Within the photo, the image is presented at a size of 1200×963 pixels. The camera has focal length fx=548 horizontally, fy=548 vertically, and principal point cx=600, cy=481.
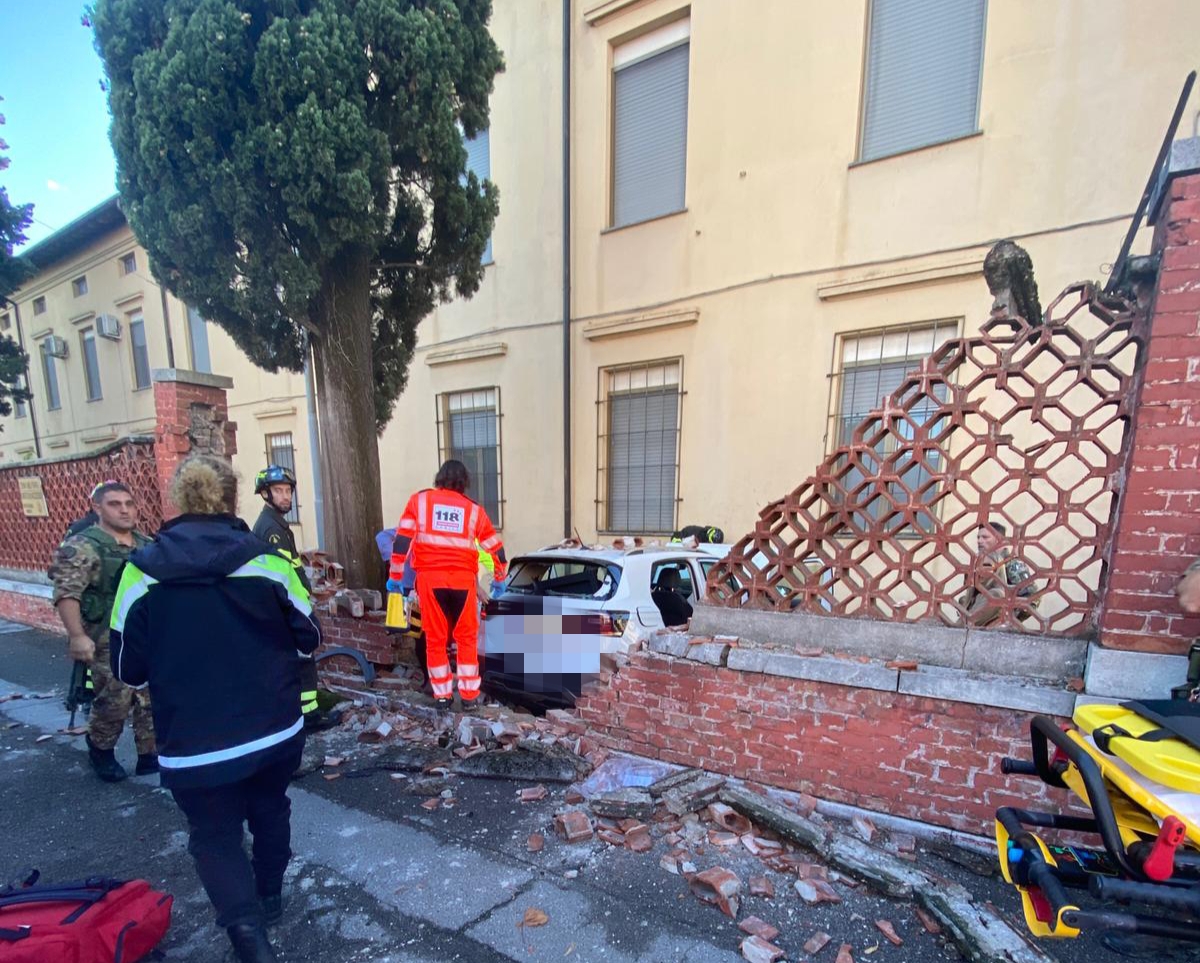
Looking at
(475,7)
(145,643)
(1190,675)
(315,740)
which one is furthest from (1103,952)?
(475,7)

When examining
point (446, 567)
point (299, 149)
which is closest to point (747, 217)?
point (299, 149)

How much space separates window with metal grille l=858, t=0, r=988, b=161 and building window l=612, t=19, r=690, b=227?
7.31 feet

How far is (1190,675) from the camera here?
2170 mm

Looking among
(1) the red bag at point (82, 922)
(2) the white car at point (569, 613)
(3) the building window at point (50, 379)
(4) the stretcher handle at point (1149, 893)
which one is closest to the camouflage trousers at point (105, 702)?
(1) the red bag at point (82, 922)

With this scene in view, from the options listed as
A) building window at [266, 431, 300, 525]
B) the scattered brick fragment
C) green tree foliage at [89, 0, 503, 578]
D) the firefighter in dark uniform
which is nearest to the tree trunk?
green tree foliage at [89, 0, 503, 578]

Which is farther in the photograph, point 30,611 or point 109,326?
point 109,326

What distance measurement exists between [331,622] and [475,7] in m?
5.98

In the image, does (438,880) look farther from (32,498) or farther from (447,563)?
(32,498)

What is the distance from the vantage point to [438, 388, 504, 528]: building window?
9.07m

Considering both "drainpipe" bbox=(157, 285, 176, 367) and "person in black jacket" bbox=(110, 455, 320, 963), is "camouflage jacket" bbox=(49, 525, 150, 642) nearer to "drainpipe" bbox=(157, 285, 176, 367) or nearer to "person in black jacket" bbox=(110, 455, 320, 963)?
"person in black jacket" bbox=(110, 455, 320, 963)

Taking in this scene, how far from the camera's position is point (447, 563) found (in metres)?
4.02

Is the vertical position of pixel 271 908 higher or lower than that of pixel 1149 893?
lower

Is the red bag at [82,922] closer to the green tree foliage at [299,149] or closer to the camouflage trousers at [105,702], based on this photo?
the camouflage trousers at [105,702]

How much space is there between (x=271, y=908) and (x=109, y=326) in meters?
17.1
